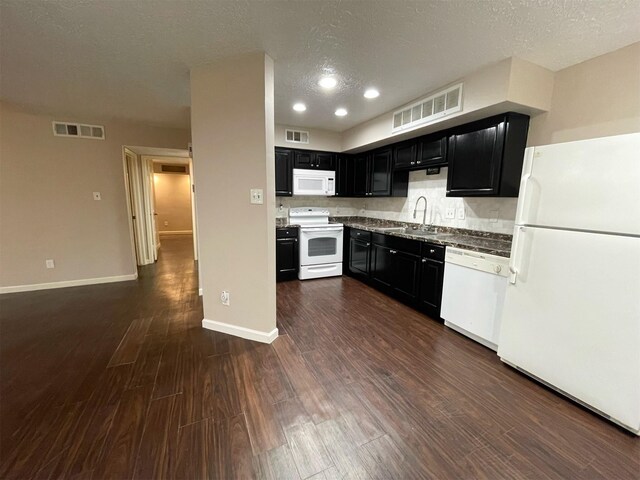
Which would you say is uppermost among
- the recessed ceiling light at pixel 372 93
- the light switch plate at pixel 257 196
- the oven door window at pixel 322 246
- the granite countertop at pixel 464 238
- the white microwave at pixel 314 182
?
the recessed ceiling light at pixel 372 93

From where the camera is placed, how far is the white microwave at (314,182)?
13.8ft

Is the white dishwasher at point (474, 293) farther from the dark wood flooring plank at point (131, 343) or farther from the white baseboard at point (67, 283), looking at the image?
the white baseboard at point (67, 283)

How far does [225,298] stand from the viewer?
8.32 feet

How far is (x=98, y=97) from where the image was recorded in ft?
9.70

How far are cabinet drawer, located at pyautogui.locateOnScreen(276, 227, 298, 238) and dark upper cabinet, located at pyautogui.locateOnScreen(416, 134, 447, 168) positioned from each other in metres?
2.02

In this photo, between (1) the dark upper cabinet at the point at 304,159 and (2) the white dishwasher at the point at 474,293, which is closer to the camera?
(2) the white dishwasher at the point at 474,293

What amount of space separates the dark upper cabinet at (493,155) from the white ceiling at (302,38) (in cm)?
51

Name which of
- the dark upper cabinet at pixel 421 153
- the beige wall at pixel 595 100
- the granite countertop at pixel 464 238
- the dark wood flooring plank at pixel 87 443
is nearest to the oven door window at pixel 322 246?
the granite countertop at pixel 464 238

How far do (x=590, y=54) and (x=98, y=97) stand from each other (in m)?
4.73

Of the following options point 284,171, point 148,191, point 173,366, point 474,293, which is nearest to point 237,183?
point 173,366

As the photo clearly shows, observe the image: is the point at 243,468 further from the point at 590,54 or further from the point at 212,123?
the point at 590,54

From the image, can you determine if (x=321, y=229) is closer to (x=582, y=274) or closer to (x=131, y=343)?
(x=131, y=343)

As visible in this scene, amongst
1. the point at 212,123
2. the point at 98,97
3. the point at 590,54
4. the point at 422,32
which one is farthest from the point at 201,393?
the point at 590,54

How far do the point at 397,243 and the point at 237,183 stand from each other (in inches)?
81.2
